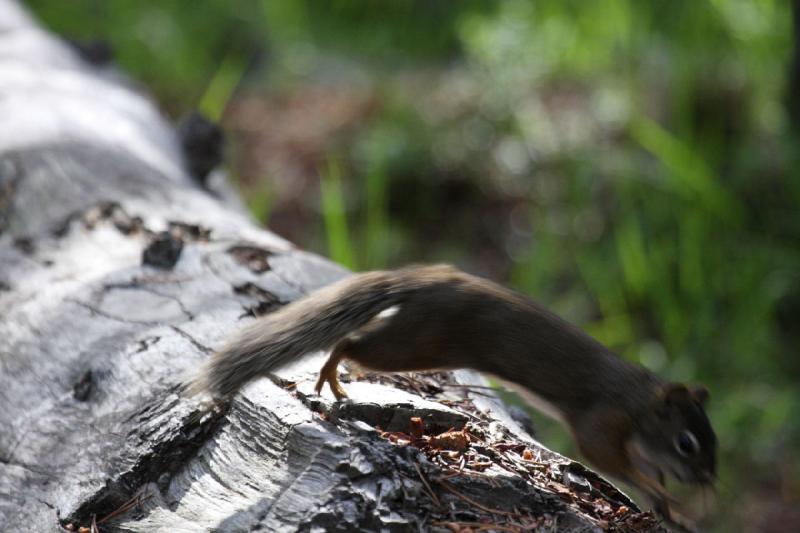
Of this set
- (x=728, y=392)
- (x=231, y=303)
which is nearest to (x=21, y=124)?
(x=231, y=303)

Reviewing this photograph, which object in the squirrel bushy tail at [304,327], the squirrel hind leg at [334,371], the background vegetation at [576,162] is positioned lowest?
the background vegetation at [576,162]

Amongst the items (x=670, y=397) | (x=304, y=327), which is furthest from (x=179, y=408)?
(x=670, y=397)

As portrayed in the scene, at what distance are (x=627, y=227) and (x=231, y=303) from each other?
249 centimetres

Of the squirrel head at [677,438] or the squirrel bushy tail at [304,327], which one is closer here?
the squirrel bushy tail at [304,327]

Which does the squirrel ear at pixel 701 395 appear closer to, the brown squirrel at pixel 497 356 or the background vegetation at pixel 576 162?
the brown squirrel at pixel 497 356

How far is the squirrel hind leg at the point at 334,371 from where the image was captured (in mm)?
1569

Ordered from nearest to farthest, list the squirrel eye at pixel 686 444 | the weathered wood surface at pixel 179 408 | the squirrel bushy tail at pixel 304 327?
the weathered wood surface at pixel 179 408 < the squirrel bushy tail at pixel 304 327 < the squirrel eye at pixel 686 444

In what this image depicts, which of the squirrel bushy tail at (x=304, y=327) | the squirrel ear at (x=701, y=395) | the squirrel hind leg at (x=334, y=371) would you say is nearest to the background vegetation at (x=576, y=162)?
the squirrel ear at (x=701, y=395)

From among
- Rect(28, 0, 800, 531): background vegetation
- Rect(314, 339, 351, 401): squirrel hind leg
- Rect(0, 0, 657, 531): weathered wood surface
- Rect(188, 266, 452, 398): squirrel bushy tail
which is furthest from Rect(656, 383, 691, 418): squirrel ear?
Rect(28, 0, 800, 531): background vegetation

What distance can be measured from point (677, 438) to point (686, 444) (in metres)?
0.02

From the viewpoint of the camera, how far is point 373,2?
6.86 metres

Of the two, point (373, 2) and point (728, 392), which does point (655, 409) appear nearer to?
point (728, 392)

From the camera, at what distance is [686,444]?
1.77 meters

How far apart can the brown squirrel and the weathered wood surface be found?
71 millimetres
